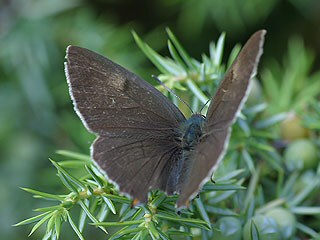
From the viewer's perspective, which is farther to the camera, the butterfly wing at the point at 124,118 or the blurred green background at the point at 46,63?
the blurred green background at the point at 46,63

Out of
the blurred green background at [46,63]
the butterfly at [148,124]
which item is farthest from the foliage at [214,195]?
the blurred green background at [46,63]

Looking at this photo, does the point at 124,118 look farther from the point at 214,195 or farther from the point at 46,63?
the point at 46,63

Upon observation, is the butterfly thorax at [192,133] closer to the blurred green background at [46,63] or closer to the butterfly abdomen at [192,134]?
the butterfly abdomen at [192,134]

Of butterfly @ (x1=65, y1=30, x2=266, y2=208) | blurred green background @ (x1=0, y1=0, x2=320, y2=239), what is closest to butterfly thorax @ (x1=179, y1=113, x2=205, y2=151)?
butterfly @ (x1=65, y1=30, x2=266, y2=208)

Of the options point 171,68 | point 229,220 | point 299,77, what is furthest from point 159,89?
point 299,77

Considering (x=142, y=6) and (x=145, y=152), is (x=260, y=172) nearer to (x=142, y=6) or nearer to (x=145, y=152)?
(x=145, y=152)

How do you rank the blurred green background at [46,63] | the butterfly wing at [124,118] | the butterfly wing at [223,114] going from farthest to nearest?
the blurred green background at [46,63]
the butterfly wing at [124,118]
the butterfly wing at [223,114]
